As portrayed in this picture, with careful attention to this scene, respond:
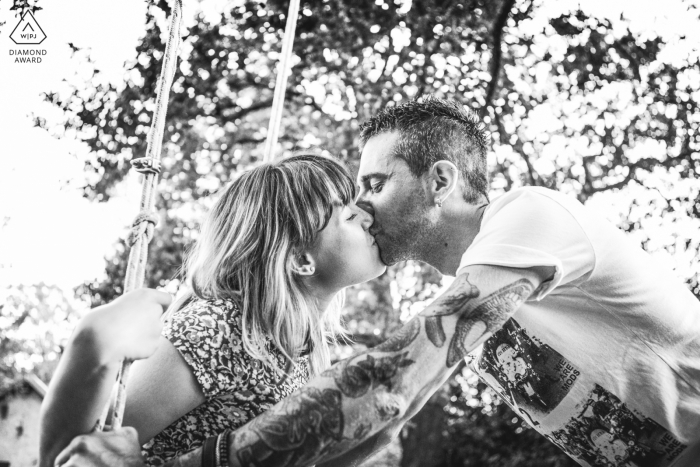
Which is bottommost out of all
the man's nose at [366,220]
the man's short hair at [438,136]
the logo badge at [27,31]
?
the man's nose at [366,220]

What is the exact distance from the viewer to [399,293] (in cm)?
744

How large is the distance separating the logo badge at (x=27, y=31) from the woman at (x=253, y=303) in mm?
5096

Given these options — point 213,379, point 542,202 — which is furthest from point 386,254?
point 213,379

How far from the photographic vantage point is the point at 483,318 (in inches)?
54.6

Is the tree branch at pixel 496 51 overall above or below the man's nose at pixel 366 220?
above

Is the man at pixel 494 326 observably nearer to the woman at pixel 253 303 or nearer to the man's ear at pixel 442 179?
the man's ear at pixel 442 179

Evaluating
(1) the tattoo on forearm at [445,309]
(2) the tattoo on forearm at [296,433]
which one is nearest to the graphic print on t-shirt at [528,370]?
(1) the tattoo on forearm at [445,309]

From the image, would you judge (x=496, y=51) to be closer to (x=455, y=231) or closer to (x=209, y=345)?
(x=455, y=231)

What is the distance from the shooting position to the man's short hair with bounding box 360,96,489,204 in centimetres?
240

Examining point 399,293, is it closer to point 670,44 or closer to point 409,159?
point 670,44

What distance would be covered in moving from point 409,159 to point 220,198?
29.4 inches

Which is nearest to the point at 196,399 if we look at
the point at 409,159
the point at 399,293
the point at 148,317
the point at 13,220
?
the point at 148,317

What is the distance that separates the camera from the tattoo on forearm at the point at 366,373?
125 cm

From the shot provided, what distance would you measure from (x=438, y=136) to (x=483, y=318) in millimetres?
1231
